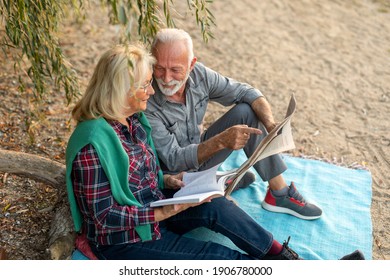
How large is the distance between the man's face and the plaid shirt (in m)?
0.29

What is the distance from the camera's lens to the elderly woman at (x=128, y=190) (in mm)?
3000

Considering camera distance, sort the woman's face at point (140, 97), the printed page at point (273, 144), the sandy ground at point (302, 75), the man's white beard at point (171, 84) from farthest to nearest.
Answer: the sandy ground at point (302, 75), the man's white beard at point (171, 84), the printed page at point (273, 144), the woman's face at point (140, 97)

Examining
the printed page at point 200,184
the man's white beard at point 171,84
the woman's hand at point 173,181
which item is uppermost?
the man's white beard at point 171,84

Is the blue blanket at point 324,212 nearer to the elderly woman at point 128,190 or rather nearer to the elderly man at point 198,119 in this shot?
the elderly man at point 198,119

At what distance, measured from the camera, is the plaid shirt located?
2988 millimetres

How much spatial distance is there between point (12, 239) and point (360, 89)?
382cm

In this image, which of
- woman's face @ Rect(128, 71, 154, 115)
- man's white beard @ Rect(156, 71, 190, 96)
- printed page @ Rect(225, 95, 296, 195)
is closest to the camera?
woman's face @ Rect(128, 71, 154, 115)

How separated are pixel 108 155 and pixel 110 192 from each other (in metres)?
0.19

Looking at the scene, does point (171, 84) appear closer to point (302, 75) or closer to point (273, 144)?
point (273, 144)

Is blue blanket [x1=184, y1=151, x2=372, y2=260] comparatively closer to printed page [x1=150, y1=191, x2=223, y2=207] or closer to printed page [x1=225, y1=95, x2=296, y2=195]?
printed page [x1=225, y1=95, x2=296, y2=195]

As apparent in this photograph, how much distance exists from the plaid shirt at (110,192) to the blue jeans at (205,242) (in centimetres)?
6

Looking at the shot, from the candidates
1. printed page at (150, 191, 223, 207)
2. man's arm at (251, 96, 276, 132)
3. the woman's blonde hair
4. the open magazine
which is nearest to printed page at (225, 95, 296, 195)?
the open magazine

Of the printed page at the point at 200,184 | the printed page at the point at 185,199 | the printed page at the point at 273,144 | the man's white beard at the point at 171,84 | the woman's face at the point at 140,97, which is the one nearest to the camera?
the printed page at the point at 185,199

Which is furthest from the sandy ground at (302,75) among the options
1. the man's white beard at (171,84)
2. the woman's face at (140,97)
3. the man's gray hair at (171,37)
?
the woman's face at (140,97)
